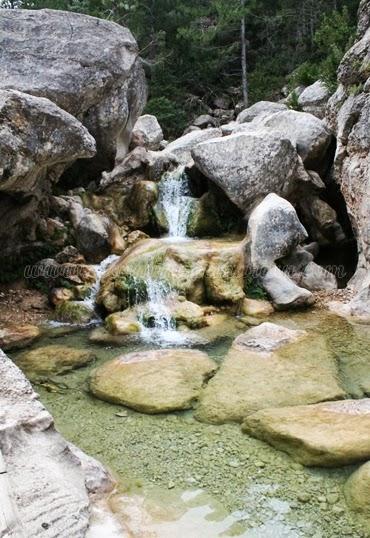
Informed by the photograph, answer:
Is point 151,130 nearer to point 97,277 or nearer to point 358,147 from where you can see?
point 97,277

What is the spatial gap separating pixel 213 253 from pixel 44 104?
477cm

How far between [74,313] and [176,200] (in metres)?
5.56

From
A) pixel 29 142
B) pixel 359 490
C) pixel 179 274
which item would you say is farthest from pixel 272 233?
pixel 359 490

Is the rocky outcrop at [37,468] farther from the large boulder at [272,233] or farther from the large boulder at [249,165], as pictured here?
the large boulder at [249,165]

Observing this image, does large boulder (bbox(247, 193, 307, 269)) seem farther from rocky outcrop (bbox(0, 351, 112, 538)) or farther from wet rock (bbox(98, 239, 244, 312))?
rocky outcrop (bbox(0, 351, 112, 538))

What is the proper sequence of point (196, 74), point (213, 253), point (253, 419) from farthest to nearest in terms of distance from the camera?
point (196, 74) < point (213, 253) < point (253, 419)

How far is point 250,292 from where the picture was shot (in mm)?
10977

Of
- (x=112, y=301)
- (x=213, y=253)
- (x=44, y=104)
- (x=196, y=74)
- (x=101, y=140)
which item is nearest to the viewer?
(x=44, y=104)

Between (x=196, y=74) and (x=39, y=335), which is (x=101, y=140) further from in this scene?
(x=196, y=74)

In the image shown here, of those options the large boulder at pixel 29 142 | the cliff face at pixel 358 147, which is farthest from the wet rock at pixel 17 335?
the cliff face at pixel 358 147

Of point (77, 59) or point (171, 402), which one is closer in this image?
point (171, 402)

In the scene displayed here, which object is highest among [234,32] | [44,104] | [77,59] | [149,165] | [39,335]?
[234,32]

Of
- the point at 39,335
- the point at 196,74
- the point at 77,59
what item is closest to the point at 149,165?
the point at 77,59

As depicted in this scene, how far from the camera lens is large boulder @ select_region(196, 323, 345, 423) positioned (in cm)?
623
